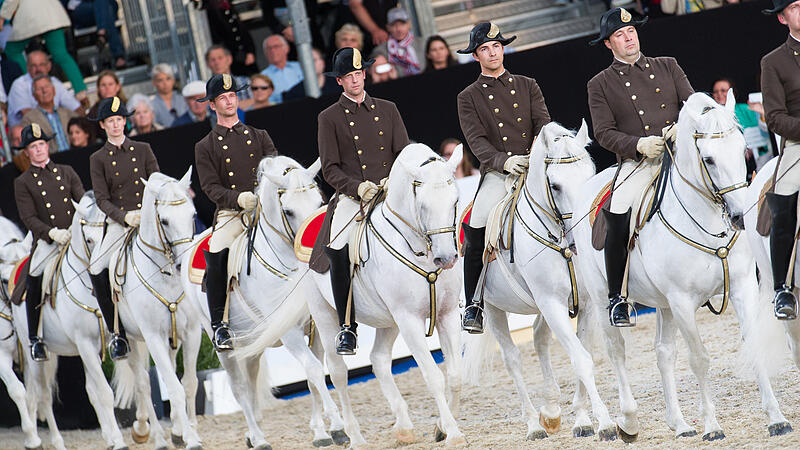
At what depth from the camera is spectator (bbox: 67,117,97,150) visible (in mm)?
11688

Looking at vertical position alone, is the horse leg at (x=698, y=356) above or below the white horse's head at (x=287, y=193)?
below

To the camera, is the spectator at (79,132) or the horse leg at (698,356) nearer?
the horse leg at (698,356)

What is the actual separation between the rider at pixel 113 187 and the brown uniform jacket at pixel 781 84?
5.29 metres

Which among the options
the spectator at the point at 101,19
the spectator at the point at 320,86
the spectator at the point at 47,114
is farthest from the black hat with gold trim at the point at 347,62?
the spectator at the point at 101,19

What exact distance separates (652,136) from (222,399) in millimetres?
6102

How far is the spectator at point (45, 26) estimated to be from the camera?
1309cm

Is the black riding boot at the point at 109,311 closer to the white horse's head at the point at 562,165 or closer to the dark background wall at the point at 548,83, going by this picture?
the dark background wall at the point at 548,83

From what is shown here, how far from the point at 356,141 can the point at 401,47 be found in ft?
18.2

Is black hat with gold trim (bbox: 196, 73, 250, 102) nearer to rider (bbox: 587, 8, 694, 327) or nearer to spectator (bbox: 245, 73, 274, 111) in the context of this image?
rider (bbox: 587, 8, 694, 327)

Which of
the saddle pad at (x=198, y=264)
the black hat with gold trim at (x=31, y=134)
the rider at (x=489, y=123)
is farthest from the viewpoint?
the black hat with gold trim at (x=31, y=134)

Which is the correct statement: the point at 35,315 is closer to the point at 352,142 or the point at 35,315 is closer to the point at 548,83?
the point at 352,142

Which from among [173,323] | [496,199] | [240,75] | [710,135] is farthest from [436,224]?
[240,75]

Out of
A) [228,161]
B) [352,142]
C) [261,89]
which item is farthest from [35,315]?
[352,142]

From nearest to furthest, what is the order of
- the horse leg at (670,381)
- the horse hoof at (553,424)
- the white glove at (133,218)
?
the horse leg at (670,381) < the horse hoof at (553,424) < the white glove at (133,218)
